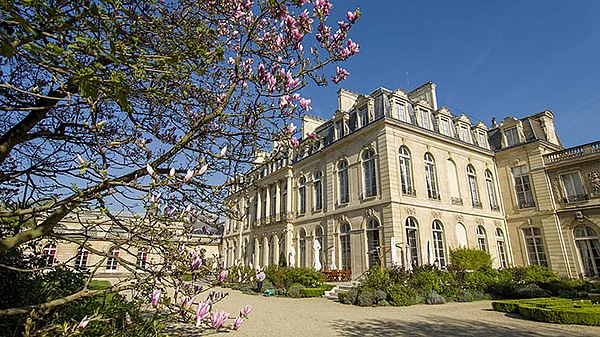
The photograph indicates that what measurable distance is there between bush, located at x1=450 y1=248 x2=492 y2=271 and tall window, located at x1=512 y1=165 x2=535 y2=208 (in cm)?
587

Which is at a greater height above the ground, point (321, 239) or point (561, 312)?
point (321, 239)

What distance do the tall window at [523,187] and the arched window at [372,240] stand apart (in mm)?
10664

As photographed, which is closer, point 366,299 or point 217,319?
point 217,319

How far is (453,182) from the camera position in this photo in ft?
59.9

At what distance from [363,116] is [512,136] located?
10.9 metres

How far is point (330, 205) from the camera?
18734 mm

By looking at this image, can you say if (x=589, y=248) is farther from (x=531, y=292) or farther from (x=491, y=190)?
(x=531, y=292)

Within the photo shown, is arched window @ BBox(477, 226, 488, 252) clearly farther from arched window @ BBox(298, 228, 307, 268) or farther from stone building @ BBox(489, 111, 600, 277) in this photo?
arched window @ BBox(298, 228, 307, 268)

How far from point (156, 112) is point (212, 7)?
1.36 meters

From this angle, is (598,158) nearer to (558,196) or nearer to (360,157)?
(558,196)

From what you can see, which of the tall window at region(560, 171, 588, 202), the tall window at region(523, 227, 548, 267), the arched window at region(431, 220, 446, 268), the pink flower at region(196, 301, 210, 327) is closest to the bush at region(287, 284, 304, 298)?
the arched window at region(431, 220, 446, 268)

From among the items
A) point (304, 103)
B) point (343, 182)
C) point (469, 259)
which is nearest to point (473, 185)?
point (469, 259)

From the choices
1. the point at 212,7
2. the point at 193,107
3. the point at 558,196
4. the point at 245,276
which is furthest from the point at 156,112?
the point at 558,196

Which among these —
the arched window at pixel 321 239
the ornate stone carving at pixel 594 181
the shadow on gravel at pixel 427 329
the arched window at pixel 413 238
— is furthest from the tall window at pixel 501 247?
the shadow on gravel at pixel 427 329
